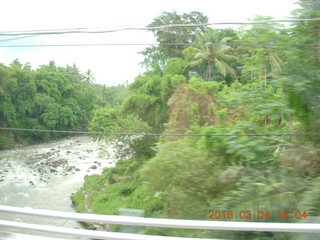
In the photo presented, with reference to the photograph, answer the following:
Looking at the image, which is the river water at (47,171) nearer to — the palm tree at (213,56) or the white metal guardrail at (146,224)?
the palm tree at (213,56)

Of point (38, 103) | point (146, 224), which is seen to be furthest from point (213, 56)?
point (146, 224)

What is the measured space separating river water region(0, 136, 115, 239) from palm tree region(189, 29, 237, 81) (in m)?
6.56

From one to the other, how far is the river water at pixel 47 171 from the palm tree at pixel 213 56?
656cm

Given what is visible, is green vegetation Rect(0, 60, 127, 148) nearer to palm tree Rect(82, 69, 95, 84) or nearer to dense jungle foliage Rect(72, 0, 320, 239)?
palm tree Rect(82, 69, 95, 84)

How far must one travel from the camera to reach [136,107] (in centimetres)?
1575

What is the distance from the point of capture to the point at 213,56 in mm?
14984

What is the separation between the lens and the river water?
45.0ft

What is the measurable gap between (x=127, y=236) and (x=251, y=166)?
2816 mm

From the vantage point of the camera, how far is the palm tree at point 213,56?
14148 millimetres

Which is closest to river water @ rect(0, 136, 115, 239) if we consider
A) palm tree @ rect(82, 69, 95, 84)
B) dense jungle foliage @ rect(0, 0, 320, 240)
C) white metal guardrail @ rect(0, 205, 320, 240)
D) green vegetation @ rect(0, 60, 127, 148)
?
green vegetation @ rect(0, 60, 127, 148)
